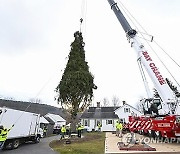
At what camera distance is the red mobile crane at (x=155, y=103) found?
9.10m

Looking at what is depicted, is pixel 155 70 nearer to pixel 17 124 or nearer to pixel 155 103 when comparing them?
pixel 155 103

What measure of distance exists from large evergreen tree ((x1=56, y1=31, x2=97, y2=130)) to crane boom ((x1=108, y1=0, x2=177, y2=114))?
1178cm

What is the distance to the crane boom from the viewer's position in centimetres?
1032

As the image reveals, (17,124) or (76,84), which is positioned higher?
(76,84)

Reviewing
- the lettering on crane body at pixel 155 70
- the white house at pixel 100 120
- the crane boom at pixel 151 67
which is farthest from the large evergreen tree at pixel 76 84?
the white house at pixel 100 120

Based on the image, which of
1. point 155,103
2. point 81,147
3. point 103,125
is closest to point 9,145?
point 81,147

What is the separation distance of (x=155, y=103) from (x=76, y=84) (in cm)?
1346

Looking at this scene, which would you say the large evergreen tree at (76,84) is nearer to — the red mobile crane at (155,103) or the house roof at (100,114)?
the red mobile crane at (155,103)

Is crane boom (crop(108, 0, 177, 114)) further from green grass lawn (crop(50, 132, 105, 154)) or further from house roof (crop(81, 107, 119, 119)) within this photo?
house roof (crop(81, 107, 119, 119))

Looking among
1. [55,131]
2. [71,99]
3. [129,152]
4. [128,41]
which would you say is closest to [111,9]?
[128,41]

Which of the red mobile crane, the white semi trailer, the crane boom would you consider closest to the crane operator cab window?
the red mobile crane

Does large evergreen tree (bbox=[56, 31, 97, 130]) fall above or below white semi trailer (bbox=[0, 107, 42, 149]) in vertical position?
above

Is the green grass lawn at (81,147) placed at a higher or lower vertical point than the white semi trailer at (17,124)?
lower

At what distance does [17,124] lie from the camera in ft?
60.5
